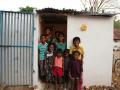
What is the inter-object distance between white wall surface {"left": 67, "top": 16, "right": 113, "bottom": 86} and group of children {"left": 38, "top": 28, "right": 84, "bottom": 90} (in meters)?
0.40

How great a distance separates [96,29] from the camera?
11.7 meters

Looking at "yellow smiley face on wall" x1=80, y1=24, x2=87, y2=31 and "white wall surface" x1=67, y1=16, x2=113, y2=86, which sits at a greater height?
"yellow smiley face on wall" x1=80, y1=24, x2=87, y2=31

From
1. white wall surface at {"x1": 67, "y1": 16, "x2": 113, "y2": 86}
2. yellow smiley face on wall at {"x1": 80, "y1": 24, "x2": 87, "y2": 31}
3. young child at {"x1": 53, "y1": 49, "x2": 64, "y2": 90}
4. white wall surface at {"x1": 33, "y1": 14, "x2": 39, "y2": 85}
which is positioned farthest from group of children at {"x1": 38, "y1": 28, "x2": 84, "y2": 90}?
yellow smiley face on wall at {"x1": 80, "y1": 24, "x2": 87, "y2": 31}

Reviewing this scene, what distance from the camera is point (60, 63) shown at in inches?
433

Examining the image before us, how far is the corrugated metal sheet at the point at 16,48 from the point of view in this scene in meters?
Answer: 11.0

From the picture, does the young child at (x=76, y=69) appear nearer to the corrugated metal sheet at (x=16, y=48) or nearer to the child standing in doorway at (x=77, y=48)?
the child standing in doorway at (x=77, y=48)

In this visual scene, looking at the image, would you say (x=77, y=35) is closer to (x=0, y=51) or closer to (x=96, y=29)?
(x=96, y=29)

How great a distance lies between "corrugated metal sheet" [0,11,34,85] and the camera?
11.0 meters

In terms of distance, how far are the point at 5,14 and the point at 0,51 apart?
3.70 ft

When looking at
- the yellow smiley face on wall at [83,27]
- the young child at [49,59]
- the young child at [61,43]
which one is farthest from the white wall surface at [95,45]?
the young child at [49,59]

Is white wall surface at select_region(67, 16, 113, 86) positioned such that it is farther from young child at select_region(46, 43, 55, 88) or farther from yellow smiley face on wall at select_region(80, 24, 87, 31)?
young child at select_region(46, 43, 55, 88)

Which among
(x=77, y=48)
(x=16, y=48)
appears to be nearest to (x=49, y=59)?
(x=77, y=48)

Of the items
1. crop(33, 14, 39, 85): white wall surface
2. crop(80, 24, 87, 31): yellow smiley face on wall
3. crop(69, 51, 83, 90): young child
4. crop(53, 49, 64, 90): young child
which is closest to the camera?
crop(69, 51, 83, 90): young child

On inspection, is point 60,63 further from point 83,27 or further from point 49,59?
point 83,27
